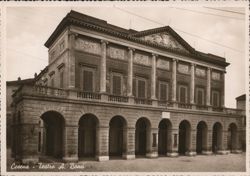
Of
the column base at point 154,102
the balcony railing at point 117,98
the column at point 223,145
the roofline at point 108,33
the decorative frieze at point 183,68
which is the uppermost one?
the roofline at point 108,33

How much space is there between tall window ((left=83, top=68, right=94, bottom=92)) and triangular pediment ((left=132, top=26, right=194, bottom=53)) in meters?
4.89

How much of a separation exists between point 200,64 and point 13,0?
18910 millimetres

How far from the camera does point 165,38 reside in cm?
2741

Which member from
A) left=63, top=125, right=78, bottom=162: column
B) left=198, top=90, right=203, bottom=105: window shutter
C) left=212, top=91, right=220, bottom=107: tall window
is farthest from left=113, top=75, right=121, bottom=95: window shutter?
left=212, top=91, right=220, bottom=107: tall window

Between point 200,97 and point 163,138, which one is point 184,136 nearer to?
point 163,138

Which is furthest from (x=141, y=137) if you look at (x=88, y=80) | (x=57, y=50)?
(x=57, y=50)

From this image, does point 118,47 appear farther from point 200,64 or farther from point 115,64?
point 200,64

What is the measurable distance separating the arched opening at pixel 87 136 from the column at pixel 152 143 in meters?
4.29

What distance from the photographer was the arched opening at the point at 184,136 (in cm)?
2855

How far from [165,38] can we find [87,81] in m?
8.36

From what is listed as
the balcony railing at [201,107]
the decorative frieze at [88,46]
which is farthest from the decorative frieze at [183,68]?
the decorative frieze at [88,46]

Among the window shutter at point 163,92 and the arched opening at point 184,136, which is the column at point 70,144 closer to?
the window shutter at point 163,92

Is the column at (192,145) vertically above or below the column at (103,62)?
below

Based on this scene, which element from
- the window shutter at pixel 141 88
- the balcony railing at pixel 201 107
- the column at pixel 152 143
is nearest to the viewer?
the column at pixel 152 143
